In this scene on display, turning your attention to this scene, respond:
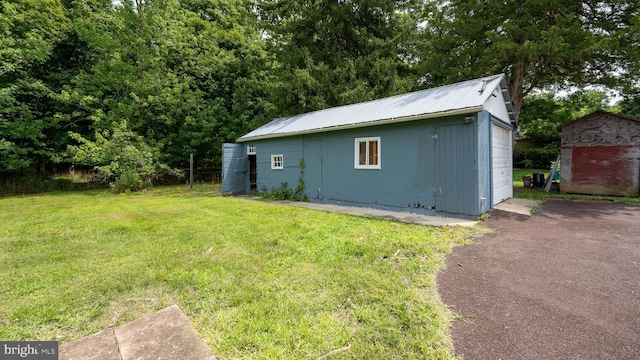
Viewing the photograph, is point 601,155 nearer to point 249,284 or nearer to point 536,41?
point 536,41

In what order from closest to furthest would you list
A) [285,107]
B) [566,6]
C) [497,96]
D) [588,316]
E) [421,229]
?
[588,316] → [421,229] → [497,96] → [566,6] → [285,107]

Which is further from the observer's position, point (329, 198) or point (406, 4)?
point (406, 4)

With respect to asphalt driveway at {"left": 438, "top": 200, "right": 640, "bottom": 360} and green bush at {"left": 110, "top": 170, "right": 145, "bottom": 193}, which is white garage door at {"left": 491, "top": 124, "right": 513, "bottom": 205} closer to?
asphalt driveway at {"left": 438, "top": 200, "right": 640, "bottom": 360}

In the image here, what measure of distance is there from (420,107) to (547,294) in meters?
5.21

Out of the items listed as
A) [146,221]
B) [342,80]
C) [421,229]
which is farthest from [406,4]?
[146,221]

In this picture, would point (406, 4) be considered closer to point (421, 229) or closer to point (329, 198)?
point (329, 198)

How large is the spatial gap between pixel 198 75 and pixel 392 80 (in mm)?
11735

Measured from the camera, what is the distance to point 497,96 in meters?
7.12

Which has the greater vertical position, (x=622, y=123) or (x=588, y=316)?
(x=622, y=123)

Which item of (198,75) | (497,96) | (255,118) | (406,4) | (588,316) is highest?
(406,4)

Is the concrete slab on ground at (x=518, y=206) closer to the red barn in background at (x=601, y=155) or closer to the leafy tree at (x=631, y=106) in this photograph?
the red barn in background at (x=601, y=155)

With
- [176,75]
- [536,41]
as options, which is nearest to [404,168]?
[536,41]

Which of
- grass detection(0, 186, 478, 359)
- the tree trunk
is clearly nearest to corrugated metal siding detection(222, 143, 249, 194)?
grass detection(0, 186, 478, 359)

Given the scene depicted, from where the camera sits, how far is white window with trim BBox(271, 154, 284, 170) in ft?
33.2
